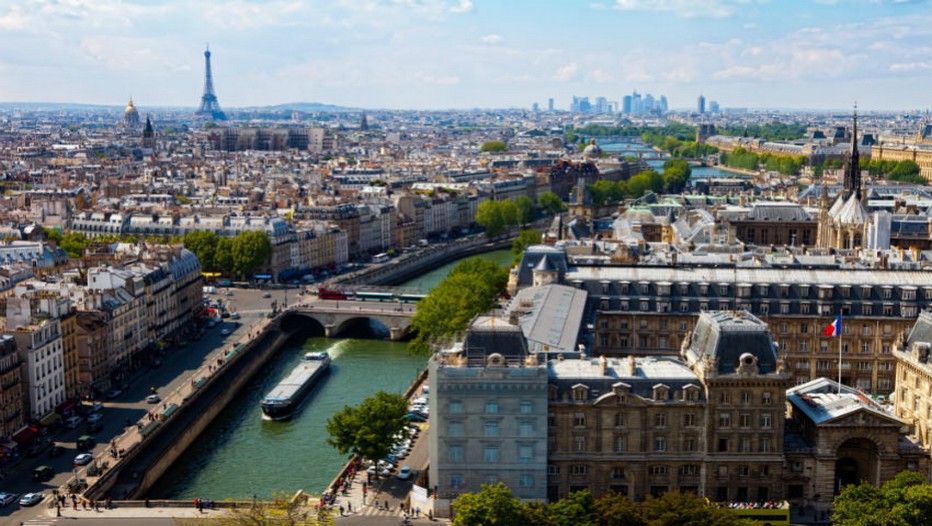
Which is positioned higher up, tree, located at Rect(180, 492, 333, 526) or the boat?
tree, located at Rect(180, 492, 333, 526)

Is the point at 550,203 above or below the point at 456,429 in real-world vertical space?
below

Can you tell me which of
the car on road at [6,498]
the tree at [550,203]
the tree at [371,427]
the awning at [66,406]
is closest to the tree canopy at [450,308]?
the tree at [371,427]

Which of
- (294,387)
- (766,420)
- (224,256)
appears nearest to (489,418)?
(766,420)

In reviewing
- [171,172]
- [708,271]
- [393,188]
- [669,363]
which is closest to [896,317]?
[708,271]

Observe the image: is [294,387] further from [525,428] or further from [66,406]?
[525,428]

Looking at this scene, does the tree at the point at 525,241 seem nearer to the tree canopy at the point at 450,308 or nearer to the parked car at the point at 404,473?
the tree canopy at the point at 450,308

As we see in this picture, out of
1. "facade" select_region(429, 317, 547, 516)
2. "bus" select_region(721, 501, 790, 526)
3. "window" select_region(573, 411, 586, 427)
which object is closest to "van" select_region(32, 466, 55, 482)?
"facade" select_region(429, 317, 547, 516)

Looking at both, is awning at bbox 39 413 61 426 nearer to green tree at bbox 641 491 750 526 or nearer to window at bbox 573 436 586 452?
window at bbox 573 436 586 452
